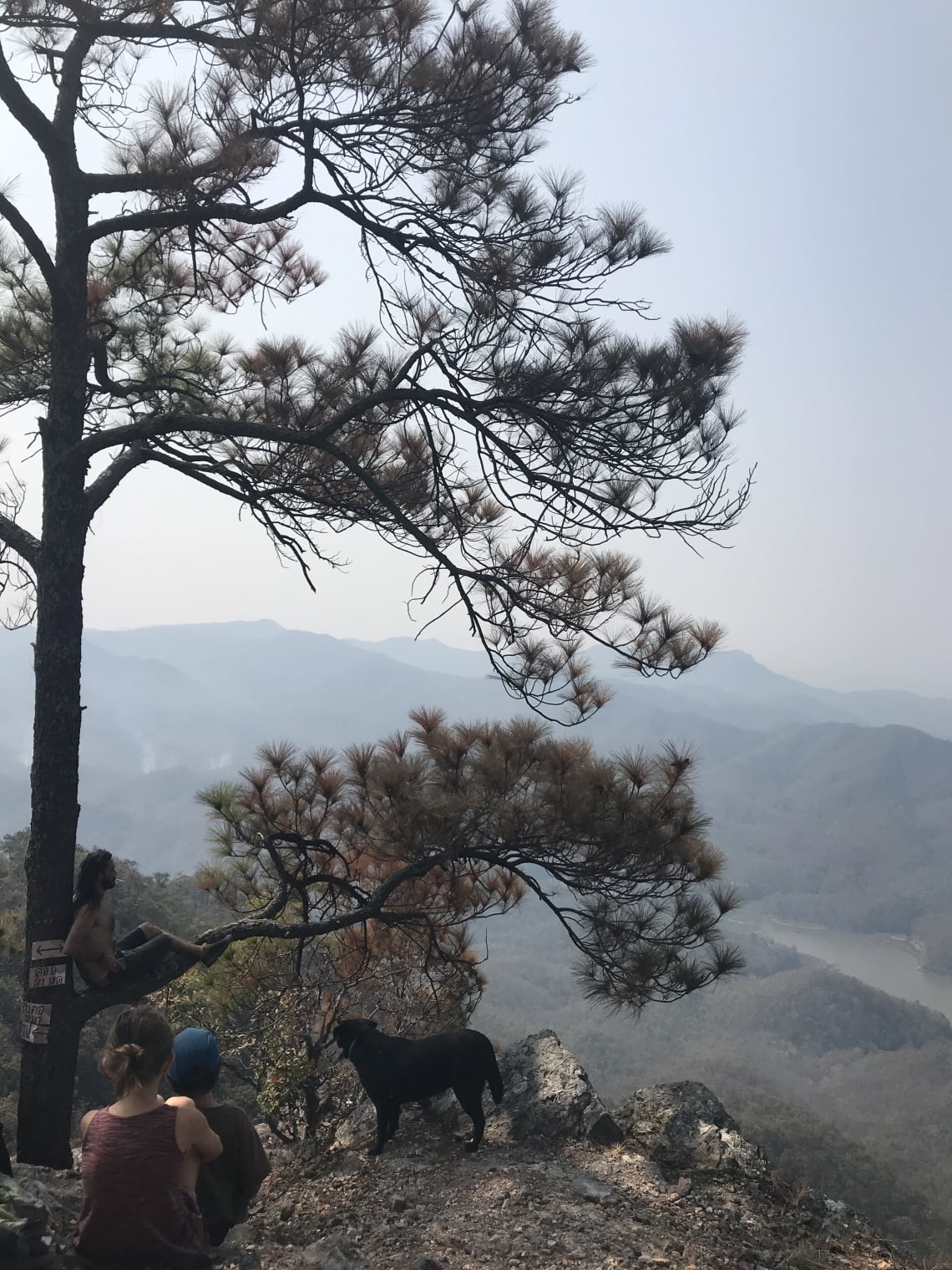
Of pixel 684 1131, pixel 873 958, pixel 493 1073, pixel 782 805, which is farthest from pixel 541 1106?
pixel 782 805

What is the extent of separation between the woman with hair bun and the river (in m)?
78.2

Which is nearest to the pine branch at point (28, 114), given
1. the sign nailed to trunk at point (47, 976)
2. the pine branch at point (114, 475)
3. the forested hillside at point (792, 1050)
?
the pine branch at point (114, 475)

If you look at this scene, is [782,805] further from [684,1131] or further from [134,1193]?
[134,1193]

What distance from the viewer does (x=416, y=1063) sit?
3.89 meters

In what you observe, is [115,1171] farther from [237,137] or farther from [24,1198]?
[237,137]

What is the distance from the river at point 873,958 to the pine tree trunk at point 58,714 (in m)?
77.6

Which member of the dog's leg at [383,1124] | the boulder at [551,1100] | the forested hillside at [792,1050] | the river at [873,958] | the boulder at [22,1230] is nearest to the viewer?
the boulder at [22,1230]

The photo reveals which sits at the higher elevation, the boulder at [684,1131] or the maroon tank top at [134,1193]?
the maroon tank top at [134,1193]

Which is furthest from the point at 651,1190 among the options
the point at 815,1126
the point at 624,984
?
the point at 815,1126

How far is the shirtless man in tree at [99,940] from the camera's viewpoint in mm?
3420

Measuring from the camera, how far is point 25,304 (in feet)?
14.5

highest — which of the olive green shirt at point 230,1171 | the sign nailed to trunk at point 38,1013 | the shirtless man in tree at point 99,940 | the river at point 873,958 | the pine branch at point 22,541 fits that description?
the pine branch at point 22,541

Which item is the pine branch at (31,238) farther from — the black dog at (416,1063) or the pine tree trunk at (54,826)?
the black dog at (416,1063)

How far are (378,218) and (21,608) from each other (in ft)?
8.44
